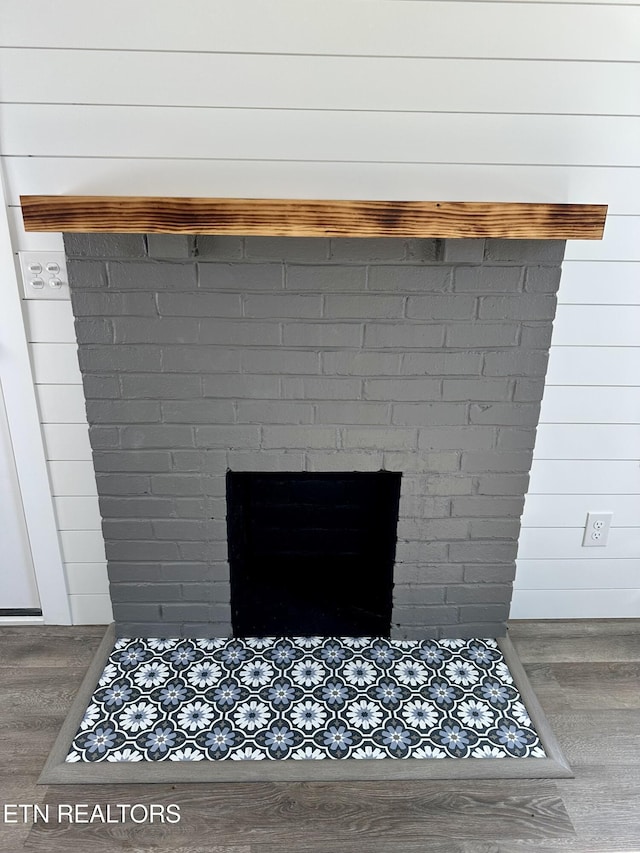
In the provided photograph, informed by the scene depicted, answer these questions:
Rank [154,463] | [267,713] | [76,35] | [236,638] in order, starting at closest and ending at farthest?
1. [76,35]
2. [267,713]
3. [154,463]
4. [236,638]

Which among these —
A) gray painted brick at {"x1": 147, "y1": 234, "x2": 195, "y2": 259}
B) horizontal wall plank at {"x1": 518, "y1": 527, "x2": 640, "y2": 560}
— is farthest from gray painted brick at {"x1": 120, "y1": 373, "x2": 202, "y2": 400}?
horizontal wall plank at {"x1": 518, "y1": 527, "x2": 640, "y2": 560}

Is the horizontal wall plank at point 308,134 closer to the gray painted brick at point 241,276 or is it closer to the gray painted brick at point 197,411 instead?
the gray painted brick at point 241,276

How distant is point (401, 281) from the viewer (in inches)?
67.6

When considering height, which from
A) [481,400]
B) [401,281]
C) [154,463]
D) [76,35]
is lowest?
[154,463]

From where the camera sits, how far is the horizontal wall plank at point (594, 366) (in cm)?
188

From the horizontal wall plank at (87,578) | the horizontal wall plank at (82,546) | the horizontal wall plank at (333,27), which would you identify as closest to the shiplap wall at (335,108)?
the horizontal wall plank at (333,27)

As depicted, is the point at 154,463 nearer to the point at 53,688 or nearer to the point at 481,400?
the point at 53,688

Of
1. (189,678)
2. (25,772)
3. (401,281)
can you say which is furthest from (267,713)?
(401,281)

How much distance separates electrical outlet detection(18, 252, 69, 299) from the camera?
5.66 ft

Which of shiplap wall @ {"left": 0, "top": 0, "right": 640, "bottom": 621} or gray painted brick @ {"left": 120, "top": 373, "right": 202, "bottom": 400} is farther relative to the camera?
gray painted brick @ {"left": 120, "top": 373, "right": 202, "bottom": 400}

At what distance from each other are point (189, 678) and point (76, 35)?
5.74 feet

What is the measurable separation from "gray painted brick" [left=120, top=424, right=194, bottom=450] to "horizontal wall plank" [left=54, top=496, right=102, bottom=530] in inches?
10.7

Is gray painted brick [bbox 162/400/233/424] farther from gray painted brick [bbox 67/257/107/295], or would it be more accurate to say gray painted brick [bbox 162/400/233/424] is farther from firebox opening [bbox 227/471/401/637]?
gray painted brick [bbox 67/257/107/295]

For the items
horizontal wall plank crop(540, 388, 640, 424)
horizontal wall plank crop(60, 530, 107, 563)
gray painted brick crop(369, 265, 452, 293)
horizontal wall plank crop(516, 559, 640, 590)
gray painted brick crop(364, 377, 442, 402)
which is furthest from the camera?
horizontal wall plank crop(516, 559, 640, 590)
